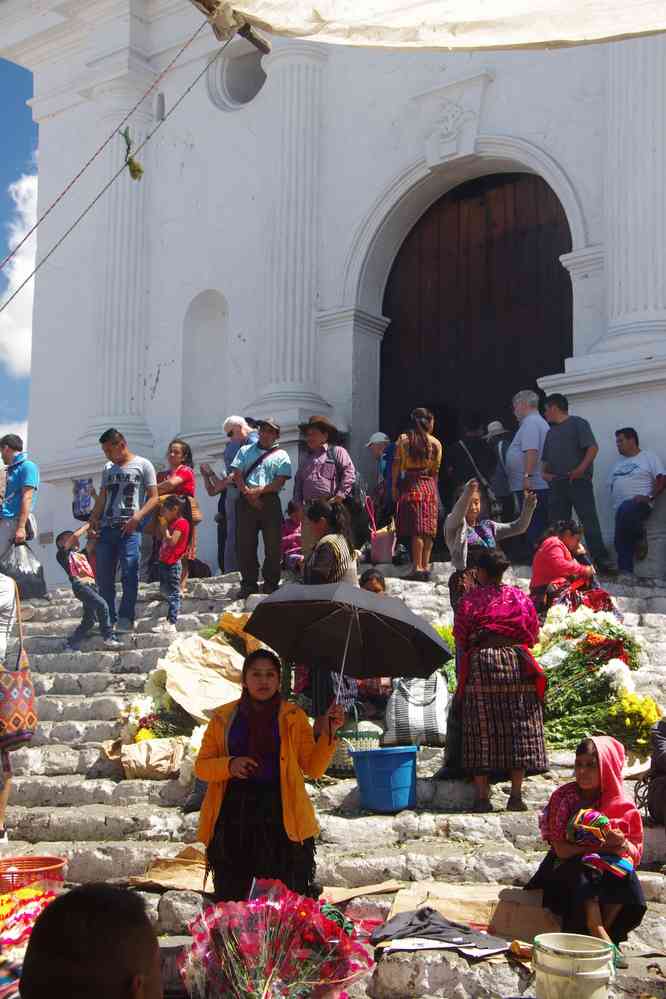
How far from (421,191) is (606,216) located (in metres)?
2.93

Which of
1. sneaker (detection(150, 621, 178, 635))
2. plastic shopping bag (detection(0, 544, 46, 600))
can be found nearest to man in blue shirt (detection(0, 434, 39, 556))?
plastic shopping bag (detection(0, 544, 46, 600))

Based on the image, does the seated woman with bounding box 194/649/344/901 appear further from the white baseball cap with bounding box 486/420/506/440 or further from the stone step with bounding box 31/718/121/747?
the white baseball cap with bounding box 486/420/506/440

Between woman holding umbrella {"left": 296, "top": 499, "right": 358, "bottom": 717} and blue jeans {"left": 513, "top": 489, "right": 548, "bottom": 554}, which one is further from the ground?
blue jeans {"left": 513, "top": 489, "right": 548, "bottom": 554}

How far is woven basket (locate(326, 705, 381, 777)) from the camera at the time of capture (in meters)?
7.34

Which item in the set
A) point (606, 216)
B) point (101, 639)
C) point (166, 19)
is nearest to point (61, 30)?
point (166, 19)

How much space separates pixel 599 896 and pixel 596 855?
164mm

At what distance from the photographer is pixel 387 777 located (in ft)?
22.0

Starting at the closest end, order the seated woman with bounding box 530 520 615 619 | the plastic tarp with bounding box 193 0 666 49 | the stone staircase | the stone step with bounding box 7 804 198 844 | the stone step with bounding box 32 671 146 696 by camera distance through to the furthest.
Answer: the plastic tarp with bounding box 193 0 666 49
the stone staircase
the stone step with bounding box 7 804 198 844
the seated woman with bounding box 530 520 615 619
the stone step with bounding box 32 671 146 696

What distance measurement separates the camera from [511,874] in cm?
597

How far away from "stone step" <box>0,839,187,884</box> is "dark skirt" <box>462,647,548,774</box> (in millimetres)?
1704

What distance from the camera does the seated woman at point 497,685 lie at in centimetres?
670

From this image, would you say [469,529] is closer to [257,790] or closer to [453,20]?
[257,790]

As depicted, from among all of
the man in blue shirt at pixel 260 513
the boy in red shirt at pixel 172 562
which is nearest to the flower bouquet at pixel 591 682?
the man in blue shirt at pixel 260 513

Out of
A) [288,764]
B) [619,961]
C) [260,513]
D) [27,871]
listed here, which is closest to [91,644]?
[260,513]
